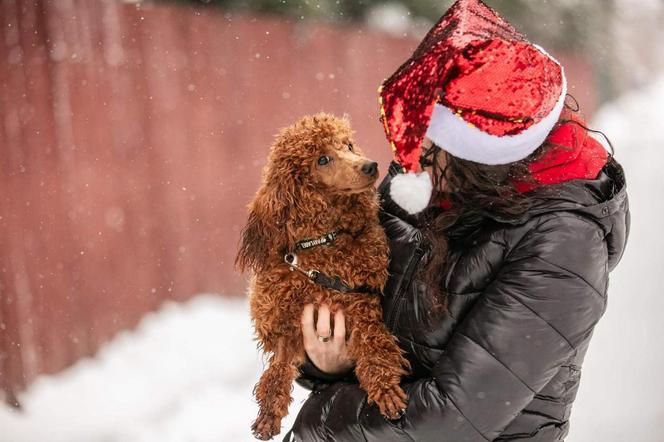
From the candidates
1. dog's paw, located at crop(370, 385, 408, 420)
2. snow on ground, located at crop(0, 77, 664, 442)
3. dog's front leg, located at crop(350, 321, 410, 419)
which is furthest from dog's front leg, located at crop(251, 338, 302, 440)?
snow on ground, located at crop(0, 77, 664, 442)

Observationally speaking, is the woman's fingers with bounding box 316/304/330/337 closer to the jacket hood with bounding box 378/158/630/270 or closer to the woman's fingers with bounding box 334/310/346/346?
the woman's fingers with bounding box 334/310/346/346

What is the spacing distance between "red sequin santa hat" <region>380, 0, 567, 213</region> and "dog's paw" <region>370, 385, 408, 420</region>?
60cm

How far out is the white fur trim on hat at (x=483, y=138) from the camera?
56.4 inches

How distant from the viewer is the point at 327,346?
6.67ft

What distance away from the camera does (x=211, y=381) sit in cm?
487

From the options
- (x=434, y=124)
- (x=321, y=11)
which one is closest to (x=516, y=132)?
(x=434, y=124)

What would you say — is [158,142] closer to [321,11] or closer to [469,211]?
[321,11]

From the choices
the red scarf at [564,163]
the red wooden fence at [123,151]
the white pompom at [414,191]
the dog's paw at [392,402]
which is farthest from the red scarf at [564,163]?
the red wooden fence at [123,151]

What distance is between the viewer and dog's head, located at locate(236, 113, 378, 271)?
2.26m

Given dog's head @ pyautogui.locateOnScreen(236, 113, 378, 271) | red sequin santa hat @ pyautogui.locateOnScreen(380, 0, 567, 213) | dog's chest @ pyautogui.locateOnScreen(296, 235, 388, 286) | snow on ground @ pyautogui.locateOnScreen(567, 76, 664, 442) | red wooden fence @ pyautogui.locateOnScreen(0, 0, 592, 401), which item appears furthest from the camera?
red wooden fence @ pyautogui.locateOnScreen(0, 0, 592, 401)

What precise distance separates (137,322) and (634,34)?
31.9 ft

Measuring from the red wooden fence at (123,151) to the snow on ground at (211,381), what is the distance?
20 centimetres

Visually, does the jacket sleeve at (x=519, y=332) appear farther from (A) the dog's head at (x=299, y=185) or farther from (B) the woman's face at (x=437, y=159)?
(A) the dog's head at (x=299, y=185)

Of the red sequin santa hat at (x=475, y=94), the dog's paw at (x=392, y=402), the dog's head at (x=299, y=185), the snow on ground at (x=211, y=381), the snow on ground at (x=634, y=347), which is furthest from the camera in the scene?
the snow on ground at (x=211, y=381)
